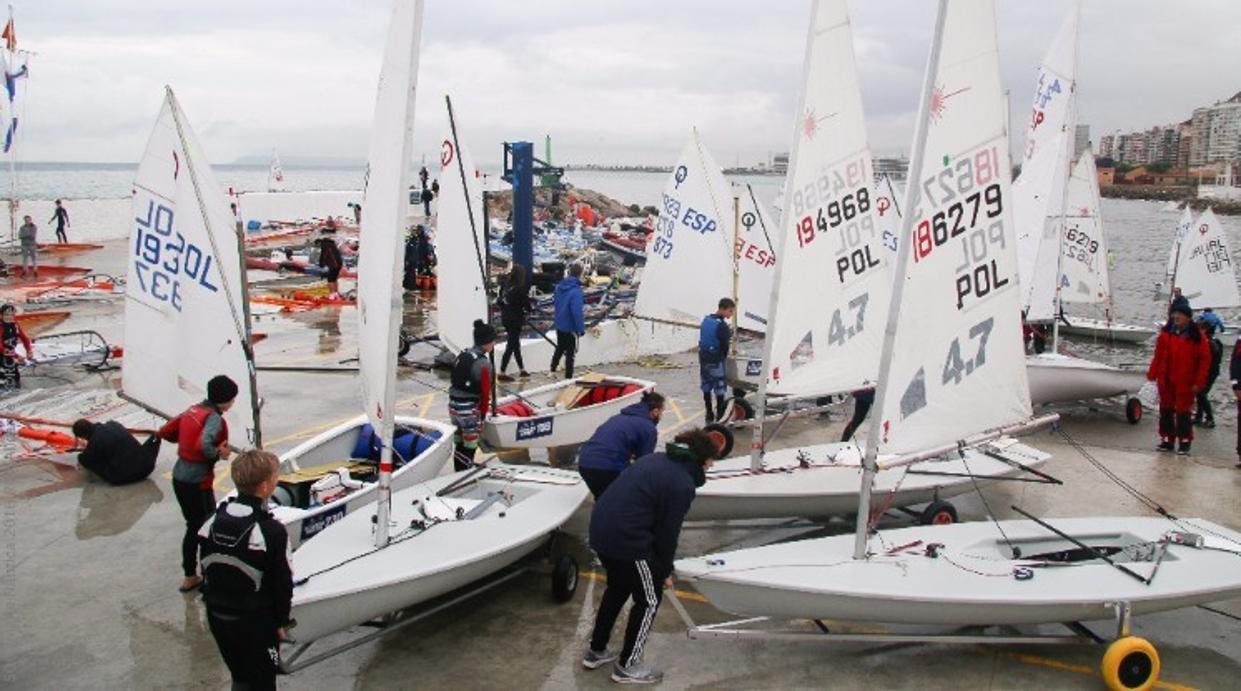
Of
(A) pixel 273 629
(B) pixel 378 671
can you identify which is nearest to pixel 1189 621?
(B) pixel 378 671

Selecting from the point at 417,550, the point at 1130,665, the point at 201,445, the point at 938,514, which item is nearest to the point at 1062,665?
the point at 1130,665

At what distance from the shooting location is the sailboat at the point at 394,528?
5.08 meters

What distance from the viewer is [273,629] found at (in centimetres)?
418

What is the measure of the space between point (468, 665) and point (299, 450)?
10.1ft

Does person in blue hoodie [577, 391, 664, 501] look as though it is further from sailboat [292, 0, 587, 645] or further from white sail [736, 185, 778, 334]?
white sail [736, 185, 778, 334]

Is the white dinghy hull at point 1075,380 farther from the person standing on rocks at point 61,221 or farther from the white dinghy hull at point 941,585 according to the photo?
the person standing on rocks at point 61,221

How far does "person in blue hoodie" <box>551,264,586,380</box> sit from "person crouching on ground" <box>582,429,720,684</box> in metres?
7.68

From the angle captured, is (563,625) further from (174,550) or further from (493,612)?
(174,550)

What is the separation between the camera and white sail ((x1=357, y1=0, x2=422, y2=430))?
5070 mm

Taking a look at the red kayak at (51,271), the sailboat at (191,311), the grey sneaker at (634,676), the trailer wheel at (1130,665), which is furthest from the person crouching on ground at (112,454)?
the red kayak at (51,271)

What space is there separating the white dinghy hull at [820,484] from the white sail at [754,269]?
5430mm

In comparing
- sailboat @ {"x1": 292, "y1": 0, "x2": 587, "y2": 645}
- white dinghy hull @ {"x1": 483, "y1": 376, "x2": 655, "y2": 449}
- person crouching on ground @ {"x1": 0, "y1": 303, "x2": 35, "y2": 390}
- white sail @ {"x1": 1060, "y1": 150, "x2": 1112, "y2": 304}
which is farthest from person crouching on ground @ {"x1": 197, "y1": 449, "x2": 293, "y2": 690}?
white sail @ {"x1": 1060, "y1": 150, "x2": 1112, "y2": 304}

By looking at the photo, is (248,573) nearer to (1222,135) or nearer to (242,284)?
(242,284)

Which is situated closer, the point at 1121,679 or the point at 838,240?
the point at 1121,679
